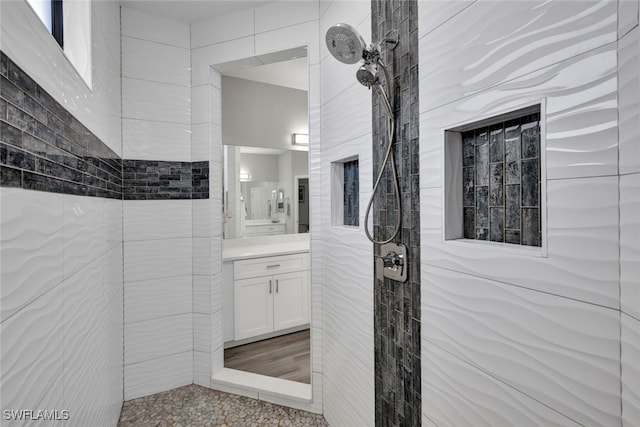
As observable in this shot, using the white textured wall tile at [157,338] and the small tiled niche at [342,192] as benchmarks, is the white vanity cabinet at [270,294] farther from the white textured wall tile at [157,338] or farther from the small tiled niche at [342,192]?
the small tiled niche at [342,192]

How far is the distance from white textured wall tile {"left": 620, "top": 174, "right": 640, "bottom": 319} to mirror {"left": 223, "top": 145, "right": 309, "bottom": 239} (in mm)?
3009

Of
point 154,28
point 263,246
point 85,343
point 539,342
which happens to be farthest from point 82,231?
point 263,246

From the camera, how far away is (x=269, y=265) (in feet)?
10.2

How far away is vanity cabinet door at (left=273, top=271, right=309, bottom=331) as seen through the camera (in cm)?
319

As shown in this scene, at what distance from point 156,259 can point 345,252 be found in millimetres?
1373

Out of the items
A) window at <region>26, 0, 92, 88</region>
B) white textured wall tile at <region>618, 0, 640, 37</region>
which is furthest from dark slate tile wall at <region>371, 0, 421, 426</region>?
window at <region>26, 0, 92, 88</region>

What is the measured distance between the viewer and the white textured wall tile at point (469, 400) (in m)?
0.82

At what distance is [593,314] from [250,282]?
2659 mm

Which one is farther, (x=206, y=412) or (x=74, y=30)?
(x=206, y=412)

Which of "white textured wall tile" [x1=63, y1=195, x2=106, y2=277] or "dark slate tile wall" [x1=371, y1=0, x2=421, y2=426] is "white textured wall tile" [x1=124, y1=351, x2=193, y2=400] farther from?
"dark slate tile wall" [x1=371, y1=0, x2=421, y2=426]

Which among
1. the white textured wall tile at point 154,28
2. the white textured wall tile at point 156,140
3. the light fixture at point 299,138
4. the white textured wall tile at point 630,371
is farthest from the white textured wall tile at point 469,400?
the light fixture at point 299,138

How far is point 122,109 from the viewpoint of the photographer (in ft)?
7.29

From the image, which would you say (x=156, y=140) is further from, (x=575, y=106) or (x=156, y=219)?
(x=575, y=106)

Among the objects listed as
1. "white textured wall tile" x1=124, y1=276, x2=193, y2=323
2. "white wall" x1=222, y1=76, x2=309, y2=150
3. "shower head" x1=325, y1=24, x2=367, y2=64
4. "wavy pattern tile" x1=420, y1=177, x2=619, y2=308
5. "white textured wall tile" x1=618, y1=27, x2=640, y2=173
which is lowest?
"white textured wall tile" x1=124, y1=276, x2=193, y2=323
